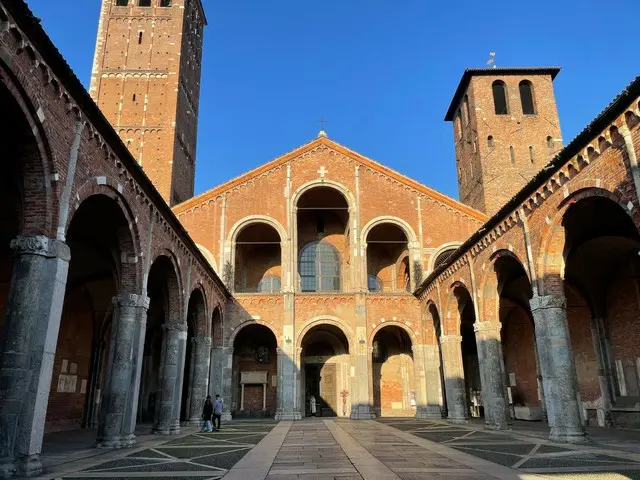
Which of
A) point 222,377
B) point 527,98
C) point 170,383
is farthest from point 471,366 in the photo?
point 170,383

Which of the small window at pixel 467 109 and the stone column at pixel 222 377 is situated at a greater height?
the small window at pixel 467 109

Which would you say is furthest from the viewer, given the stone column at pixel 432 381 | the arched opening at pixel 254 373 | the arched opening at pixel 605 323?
the arched opening at pixel 254 373

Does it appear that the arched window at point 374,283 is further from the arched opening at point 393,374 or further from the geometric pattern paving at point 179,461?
the geometric pattern paving at point 179,461

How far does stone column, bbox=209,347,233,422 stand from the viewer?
73.9ft

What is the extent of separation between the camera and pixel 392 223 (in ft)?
85.4

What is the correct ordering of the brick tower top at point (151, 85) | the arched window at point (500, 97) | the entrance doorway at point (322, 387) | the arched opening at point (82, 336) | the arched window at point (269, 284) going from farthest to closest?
the brick tower top at point (151, 85)
the arched window at point (500, 97)
the arched window at point (269, 284)
the entrance doorway at point (322, 387)
the arched opening at point (82, 336)

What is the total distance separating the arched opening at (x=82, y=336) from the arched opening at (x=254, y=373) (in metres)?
7.75

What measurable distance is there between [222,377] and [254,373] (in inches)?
167

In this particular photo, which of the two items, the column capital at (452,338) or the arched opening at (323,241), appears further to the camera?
the arched opening at (323,241)

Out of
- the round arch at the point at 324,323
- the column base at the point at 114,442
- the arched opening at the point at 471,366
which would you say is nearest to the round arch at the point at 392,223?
the round arch at the point at 324,323

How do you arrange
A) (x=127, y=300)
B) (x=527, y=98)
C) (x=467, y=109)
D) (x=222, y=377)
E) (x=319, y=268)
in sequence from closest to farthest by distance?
1. (x=127, y=300)
2. (x=222, y=377)
3. (x=319, y=268)
4. (x=527, y=98)
5. (x=467, y=109)

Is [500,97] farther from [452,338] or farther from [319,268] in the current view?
[452,338]

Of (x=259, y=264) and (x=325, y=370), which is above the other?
(x=259, y=264)

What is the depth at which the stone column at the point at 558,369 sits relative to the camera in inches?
468
